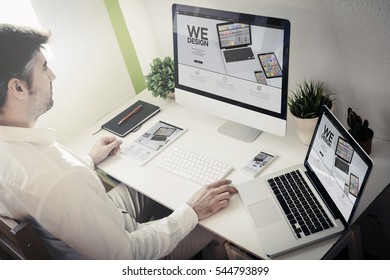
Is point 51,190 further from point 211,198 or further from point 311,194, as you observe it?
point 311,194

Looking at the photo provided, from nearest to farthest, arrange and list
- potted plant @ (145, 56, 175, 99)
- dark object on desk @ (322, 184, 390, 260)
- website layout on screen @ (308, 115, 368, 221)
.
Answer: dark object on desk @ (322, 184, 390, 260)
website layout on screen @ (308, 115, 368, 221)
potted plant @ (145, 56, 175, 99)

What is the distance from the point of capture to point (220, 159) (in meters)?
1.57

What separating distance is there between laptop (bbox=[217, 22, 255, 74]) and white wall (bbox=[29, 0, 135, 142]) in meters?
0.68

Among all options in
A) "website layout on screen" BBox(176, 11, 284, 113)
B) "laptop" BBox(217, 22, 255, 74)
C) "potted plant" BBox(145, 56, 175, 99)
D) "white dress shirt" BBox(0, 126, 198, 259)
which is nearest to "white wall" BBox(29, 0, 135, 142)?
"potted plant" BBox(145, 56, 175, 99)

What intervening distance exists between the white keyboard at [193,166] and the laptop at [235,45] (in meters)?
0.34

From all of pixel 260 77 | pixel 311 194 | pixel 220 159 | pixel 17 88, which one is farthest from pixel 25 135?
pixel 311 194

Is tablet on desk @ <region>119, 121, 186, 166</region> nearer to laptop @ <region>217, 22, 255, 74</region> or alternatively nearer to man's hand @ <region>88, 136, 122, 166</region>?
man's hand @ <region>88, 136, 122, 166</region>

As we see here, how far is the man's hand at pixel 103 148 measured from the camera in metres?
1.68

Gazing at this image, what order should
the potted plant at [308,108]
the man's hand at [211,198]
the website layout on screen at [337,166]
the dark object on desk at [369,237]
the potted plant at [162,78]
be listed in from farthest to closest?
the potted plant at [162,78], the potted plant at [308,108], the man's hand at [211,198], the website layout on screen at [337,166], the dark object on desk at [369,237]

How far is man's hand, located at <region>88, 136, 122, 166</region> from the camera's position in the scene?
5.52ft

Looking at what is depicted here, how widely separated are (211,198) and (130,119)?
2.29 feet

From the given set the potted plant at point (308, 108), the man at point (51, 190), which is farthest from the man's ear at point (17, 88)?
the potted plant at point (308, 108)

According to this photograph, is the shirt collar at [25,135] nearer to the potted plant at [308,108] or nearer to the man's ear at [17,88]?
the man's ear at [17,88]
